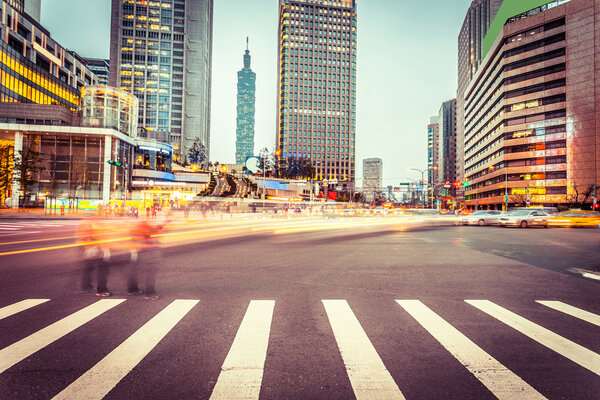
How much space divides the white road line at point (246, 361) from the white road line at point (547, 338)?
3502 millimetres

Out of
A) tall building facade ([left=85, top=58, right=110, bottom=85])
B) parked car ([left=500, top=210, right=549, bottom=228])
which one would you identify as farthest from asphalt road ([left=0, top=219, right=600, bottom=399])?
tall building facade ([left=85, top=58, right=110, bottom=85])

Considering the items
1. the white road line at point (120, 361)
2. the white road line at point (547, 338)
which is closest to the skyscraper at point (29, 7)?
the white road line at point (120, 361)

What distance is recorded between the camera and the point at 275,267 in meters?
9.43

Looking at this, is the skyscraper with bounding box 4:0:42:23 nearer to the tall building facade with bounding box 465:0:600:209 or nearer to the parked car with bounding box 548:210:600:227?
the parked car with bounding box 548:210:600:227

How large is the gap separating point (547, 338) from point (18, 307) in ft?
26.4

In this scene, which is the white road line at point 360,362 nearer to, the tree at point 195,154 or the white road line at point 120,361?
the white road line at point 120,361

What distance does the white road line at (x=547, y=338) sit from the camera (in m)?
3.72

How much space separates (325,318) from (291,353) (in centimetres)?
136

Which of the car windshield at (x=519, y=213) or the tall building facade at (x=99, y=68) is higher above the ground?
the tall building facade at (x=99, y=68)

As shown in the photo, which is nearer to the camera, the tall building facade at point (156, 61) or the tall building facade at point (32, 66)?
the tall building facade at point (32, 66)

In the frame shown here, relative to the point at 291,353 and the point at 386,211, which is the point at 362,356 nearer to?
the point at 291,353

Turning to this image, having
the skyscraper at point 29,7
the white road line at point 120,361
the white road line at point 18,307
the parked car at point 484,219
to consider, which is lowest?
the white road line at point 18,307

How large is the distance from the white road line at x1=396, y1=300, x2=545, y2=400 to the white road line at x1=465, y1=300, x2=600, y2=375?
0.92 meters

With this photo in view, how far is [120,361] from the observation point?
3.61 metres
